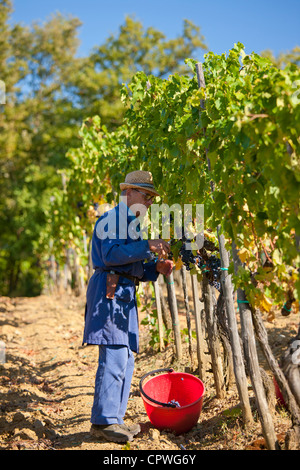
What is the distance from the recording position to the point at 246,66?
9.29 feet

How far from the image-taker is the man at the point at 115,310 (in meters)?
2.89

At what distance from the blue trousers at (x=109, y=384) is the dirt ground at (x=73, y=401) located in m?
0.18

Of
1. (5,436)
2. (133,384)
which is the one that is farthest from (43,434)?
(133,384)

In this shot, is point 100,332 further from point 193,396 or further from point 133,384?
point 133,384

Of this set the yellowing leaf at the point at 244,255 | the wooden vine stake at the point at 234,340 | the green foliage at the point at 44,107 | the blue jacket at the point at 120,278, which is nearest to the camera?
the yellowing leaf at the point at 244,255

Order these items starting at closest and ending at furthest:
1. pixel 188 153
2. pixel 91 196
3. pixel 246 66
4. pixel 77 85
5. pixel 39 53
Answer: pixel 246 66
pixel 188 153
pixel 91 196
pixel 77 85
pixel 39 53

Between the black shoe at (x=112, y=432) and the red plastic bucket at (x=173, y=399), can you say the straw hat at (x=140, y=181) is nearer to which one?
the red plastic bucket at (x=173, y=399)

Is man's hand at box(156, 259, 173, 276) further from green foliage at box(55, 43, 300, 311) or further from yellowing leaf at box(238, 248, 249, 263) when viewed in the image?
yellowing leaf at box(238, 248, 249, 263)

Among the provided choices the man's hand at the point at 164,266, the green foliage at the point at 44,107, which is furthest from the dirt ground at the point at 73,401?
the green foliage at the point at 44,107

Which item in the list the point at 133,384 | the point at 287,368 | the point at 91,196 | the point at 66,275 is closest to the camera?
the point at 287,368

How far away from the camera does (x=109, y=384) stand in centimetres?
293

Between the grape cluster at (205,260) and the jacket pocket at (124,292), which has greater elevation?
the grape cluster at (205,260)

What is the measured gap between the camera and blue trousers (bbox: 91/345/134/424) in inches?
114

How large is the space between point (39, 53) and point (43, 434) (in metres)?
26.1
